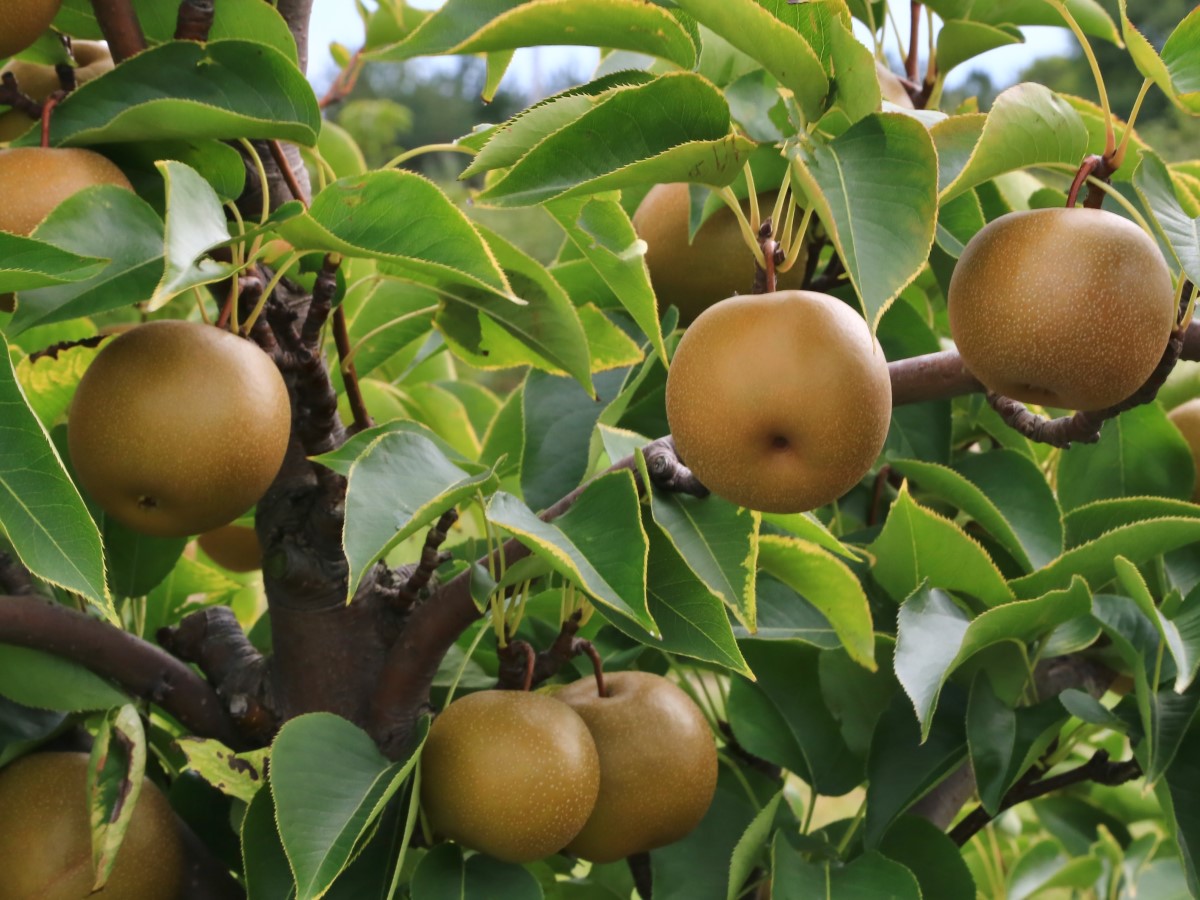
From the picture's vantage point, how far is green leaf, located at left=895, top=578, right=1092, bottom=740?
64 centimetres

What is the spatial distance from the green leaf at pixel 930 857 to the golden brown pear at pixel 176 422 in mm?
459

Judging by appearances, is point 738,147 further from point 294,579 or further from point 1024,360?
point 294,579

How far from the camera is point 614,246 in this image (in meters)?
0.61

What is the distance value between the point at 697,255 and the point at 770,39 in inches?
13.8

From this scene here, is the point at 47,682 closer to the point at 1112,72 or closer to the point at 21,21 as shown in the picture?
the point at 21,21

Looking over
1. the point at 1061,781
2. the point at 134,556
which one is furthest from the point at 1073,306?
the point at 134,556

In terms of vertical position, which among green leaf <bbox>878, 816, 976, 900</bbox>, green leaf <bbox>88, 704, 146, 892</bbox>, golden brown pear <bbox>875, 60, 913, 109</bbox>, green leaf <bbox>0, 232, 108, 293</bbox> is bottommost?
green leaf <bbox>878, 816, 976, 900</bbox>

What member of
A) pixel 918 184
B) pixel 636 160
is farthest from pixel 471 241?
pixel 918 184

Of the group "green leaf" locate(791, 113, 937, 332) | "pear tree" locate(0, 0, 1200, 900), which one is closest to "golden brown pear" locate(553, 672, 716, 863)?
"pear tree" locate(0, 0, 1200, 900)

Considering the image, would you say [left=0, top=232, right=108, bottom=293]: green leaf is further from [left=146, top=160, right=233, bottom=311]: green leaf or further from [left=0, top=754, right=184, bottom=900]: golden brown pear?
[left=0, top=754, right=184, bottom=900]: golden brown pear

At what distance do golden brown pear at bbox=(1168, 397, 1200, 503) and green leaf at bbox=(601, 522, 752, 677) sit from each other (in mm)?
484

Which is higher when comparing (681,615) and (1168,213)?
(1168,213)

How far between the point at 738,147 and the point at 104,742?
0.48 meters

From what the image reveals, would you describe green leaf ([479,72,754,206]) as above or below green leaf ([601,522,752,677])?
above
